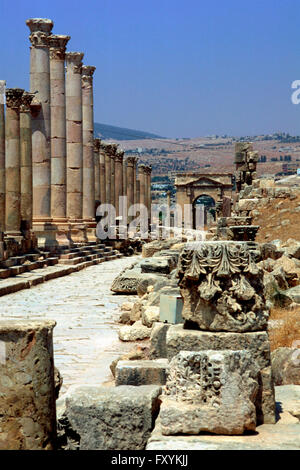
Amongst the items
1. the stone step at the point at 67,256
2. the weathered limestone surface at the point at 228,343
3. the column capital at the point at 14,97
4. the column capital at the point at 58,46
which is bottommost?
the stone step at the point at 67,256

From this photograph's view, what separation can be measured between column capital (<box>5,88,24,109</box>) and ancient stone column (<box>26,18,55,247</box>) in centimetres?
285

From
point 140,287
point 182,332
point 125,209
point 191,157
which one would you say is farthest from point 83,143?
point 191,157

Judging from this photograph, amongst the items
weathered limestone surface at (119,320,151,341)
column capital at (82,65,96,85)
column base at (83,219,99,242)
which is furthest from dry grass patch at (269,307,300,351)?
column capital at (82,65,96,85)

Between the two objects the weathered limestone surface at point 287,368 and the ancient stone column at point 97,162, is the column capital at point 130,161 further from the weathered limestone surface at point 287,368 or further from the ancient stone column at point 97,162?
the weathered limestone surface at point 287,368

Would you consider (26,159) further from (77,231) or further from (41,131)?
(77,231)

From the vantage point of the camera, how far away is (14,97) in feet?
58.1

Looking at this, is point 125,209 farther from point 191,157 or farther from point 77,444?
point 191,157

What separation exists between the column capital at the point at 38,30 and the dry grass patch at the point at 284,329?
583 inches

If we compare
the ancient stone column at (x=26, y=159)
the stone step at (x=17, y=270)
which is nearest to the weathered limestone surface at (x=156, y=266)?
the stone step at (x=17, y=270)

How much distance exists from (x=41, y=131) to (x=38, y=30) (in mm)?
2961

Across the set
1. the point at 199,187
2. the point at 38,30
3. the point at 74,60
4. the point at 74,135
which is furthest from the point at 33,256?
the point at 199,187

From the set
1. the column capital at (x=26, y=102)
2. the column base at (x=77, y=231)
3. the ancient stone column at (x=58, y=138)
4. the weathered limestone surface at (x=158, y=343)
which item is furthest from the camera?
the column base at (x=77, y=231)

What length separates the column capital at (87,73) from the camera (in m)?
27.3

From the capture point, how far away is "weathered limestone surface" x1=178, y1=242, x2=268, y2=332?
4.65 meters
